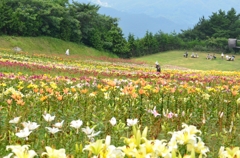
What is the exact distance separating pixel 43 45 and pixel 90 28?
39.6ft

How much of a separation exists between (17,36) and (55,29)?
7349mm

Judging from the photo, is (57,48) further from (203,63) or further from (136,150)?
(136,150)

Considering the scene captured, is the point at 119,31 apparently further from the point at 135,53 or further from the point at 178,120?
the point at 178,120

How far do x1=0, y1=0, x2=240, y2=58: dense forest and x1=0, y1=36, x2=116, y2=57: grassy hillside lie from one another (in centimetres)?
163

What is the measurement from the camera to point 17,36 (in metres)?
42.8

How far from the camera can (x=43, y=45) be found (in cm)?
4391

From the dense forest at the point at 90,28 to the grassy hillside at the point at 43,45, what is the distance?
5.36 ft

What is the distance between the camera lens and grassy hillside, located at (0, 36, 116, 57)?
39.2 metres

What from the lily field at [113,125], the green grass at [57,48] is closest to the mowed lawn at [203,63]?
the green grass at [57,48]

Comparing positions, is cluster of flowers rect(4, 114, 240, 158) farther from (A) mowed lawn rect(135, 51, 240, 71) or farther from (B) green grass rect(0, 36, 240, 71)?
(A) mowed lawn rect(135, 51, 240, 71)

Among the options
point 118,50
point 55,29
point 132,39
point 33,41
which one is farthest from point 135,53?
point 33,41

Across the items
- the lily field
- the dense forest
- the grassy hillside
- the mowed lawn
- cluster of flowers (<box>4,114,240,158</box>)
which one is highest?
the dense forest

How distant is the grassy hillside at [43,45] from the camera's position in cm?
3925

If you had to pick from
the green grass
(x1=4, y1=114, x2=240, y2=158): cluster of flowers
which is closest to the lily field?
(x1=4, y1=114, x2=240, y2=158): cluster of flowers
